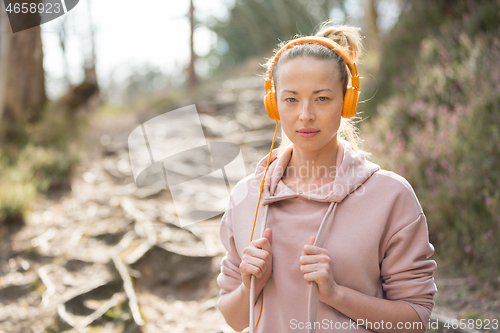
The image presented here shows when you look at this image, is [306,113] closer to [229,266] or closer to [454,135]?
[229,266]

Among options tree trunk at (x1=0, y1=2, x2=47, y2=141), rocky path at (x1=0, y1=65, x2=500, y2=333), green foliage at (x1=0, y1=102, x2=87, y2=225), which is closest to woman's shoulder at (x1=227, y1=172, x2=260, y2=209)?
rocky path at (x1=0, y1=65, x2=500, y2=333)

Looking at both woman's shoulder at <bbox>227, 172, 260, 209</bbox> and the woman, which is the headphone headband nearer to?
the woman

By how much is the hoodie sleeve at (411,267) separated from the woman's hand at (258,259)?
46 centimetres

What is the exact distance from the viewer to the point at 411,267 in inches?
58.8

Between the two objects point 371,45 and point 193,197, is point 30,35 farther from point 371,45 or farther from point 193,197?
point 371,45

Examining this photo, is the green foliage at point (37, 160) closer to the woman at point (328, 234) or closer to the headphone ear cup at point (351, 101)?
the woman at point (328, 234)

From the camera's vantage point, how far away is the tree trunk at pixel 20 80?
764cm

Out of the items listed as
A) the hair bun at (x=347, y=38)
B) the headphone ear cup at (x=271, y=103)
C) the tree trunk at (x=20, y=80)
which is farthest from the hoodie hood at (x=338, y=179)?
the tree trunk at (x=20, y=80)

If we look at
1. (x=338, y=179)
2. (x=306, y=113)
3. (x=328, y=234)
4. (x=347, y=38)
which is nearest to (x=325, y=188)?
(x=338, y=179)

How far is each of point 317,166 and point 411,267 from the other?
56cm

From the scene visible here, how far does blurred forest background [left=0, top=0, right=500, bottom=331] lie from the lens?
3.62 metres

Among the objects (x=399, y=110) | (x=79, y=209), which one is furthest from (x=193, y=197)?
(x=399, y=110)

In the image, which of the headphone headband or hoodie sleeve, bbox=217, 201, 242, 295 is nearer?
the headphone headband

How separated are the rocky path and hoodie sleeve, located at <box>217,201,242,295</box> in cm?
187
